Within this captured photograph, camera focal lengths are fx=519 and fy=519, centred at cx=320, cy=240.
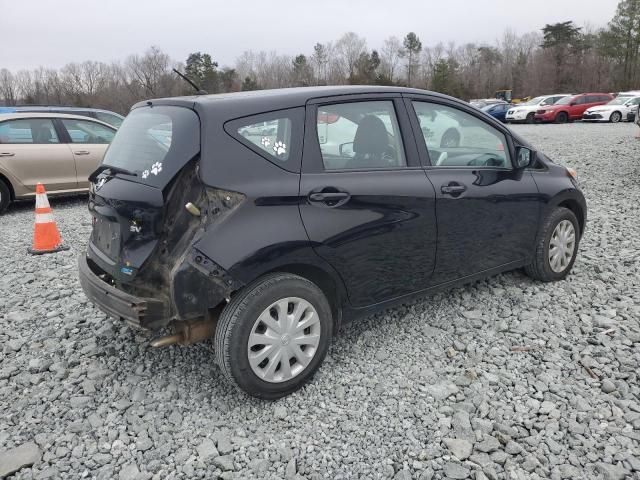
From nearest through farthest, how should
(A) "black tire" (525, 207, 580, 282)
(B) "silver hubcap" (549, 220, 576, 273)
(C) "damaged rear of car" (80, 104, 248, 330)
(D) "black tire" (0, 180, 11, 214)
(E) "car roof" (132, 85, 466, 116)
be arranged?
(C) "damaged rear of car" (80, 104, 248, 330) < (E) "car roof" (132, 85, 466, 116) < (A) "black tire" (525, 207, 580, 282) < (B) "silver hubcap" (549, 220, 576, 273) < (D) "black tire" (0, 180, 11, 214)

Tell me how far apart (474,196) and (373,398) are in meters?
1.64

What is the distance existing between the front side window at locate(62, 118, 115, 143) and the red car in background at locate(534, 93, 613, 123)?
26070 millimetres

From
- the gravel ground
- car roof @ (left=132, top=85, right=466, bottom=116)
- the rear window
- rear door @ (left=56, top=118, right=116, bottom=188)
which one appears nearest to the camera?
the gravel ground

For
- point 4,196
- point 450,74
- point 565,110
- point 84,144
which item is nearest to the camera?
point 4,196

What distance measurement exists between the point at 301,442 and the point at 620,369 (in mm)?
2082

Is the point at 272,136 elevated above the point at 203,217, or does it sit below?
above

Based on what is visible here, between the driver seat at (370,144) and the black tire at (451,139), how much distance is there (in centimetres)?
58

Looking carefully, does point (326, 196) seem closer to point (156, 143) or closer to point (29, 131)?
point (156, 143)

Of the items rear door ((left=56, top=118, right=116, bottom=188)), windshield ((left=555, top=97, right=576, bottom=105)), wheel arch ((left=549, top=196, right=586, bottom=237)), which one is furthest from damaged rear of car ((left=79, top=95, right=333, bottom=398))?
windshield ((left=555, top=97, right=576, bottom=105))

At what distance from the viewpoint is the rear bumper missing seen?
2.80 metres

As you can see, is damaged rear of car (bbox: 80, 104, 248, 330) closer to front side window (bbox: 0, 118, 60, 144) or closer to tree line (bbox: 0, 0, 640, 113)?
front side window (bbox: 0, 118, 60, 144)

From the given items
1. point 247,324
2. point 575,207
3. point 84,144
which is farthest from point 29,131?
point 575,207

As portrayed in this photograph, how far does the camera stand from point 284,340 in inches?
116

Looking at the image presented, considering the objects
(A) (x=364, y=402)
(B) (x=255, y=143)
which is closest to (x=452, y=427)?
(A) (x=364, y=402)
